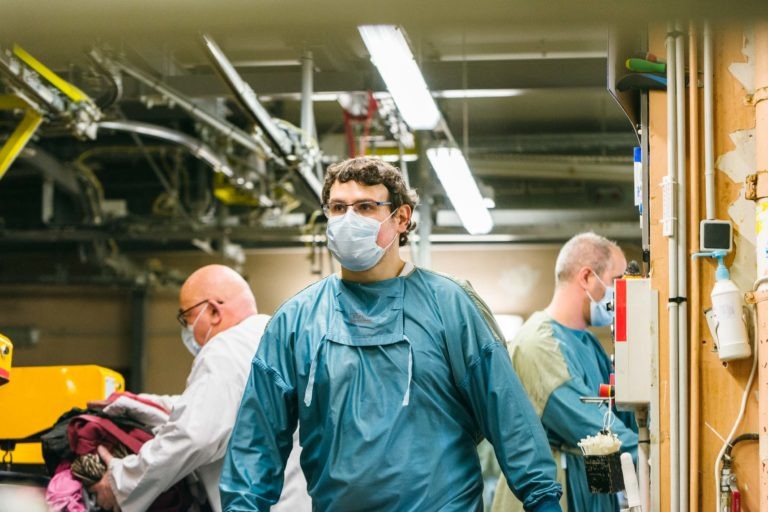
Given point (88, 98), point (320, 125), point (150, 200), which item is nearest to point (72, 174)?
point (150, 200)

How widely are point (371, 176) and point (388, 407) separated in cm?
71

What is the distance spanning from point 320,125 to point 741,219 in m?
7.48

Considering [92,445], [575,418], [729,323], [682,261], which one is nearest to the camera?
[729,323]

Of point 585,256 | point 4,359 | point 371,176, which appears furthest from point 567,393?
point 4,359

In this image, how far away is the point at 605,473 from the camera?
3.71 metres

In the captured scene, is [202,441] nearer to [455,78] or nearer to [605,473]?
[605,473]

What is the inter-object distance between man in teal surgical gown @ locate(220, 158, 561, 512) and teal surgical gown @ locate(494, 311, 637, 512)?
53.4 inches

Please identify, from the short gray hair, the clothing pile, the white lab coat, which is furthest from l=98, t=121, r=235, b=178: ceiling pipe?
the short gray hair

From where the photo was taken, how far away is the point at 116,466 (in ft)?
15.6

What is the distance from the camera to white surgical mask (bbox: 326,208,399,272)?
344 centimetres

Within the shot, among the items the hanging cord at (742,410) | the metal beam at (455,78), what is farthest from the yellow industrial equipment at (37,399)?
the hanging cord at (742,410)

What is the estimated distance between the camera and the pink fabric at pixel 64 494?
4.75 metres

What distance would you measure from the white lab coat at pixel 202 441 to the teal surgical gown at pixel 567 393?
3.51 feet

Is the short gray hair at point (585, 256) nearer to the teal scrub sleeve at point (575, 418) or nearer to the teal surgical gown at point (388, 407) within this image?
the teal scrub sleeve at point (575, 418)
